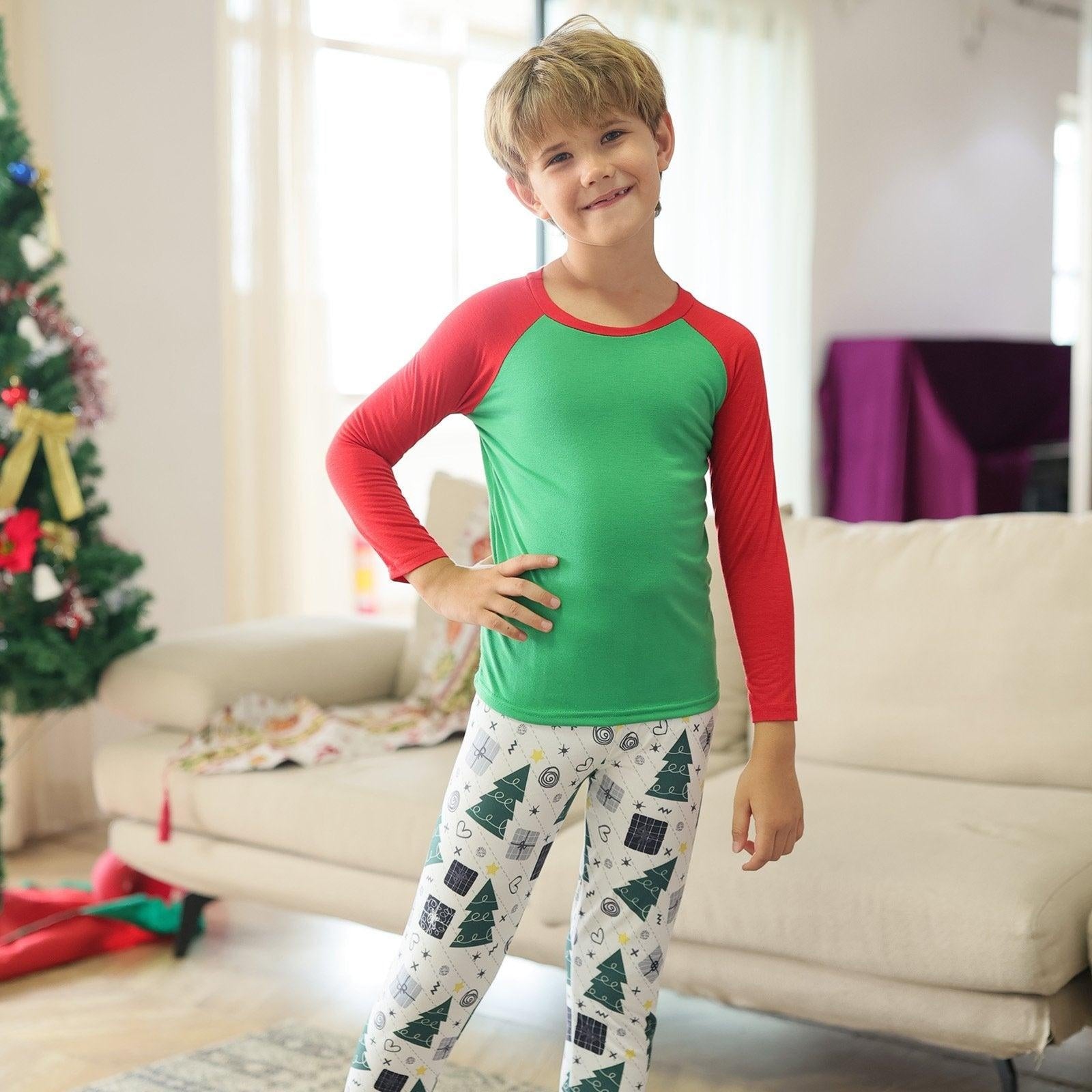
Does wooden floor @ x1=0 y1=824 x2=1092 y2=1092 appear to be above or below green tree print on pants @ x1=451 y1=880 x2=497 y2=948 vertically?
below

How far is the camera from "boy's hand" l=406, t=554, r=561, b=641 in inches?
48.4

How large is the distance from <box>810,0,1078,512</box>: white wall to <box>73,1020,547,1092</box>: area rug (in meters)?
3.51

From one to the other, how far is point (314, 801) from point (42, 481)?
37.3 inches

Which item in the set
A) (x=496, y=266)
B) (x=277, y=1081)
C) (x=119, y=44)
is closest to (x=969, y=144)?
(x=496, y=266)

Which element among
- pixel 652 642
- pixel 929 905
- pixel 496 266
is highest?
pixel 496 266

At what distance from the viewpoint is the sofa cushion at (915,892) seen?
1702 millimetres

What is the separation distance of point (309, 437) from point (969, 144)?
332 cm

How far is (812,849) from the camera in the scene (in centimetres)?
190

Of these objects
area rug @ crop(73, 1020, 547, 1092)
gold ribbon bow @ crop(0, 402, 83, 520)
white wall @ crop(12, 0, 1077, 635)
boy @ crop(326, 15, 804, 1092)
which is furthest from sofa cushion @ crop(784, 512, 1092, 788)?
white wall @ crop(12, 0, 1077, 635)

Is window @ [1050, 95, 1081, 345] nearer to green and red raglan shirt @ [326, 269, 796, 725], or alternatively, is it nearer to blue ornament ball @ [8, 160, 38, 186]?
blue ornament ball @ [8, 160, 38, 186]

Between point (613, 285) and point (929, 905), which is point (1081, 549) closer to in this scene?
point (929, 905)

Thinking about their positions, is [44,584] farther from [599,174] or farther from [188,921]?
[599,174]

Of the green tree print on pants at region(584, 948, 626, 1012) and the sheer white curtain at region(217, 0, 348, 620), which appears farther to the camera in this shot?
the sheer white curtain at region(217, 0, 348, 620)

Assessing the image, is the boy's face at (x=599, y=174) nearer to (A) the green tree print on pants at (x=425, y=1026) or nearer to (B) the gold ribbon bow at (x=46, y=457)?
(A) the green tree print on pants at (x=425, y=1026)
